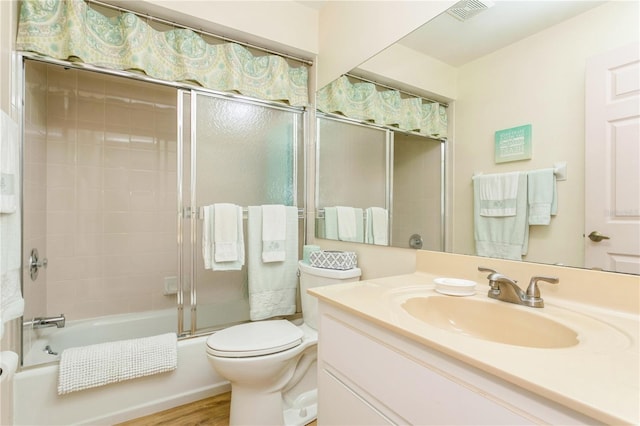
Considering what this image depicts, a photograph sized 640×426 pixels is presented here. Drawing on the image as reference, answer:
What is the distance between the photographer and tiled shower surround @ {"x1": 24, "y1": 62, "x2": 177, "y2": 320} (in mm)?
1990

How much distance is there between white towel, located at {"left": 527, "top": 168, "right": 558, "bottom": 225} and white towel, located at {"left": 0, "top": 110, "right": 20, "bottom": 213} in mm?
1809

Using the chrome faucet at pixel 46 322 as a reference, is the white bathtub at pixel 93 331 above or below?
below

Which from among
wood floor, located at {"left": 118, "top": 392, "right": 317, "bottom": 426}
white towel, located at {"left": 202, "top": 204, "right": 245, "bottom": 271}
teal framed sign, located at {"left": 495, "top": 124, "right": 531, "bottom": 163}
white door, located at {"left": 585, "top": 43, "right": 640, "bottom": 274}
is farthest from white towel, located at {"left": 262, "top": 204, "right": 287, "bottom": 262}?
white door, located at {"left": 585, "top": 43, "right": 640, "bottom": 274}

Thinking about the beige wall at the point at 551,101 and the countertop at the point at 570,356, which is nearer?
the countertop at the point at 570,356

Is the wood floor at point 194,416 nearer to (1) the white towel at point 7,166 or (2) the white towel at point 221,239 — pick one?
(2) the white towel at point 221,239

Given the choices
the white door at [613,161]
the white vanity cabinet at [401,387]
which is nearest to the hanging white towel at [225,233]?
the white vanity cabinet at [401,387]

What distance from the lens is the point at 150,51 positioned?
5.53 ft

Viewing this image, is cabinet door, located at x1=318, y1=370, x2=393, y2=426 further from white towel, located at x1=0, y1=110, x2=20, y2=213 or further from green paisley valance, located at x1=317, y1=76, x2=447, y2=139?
white towel, located at x1=0, y1=110, x2=20, y2=213

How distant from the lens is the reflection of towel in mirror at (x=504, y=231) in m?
1.03

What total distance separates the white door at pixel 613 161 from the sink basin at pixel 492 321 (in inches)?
9.9

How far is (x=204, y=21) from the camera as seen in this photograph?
177 centimetres

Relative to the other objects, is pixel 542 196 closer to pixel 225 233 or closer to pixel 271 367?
pixel 271 367

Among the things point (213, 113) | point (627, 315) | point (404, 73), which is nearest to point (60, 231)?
point (213, 113)

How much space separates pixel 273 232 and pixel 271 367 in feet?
2.70
